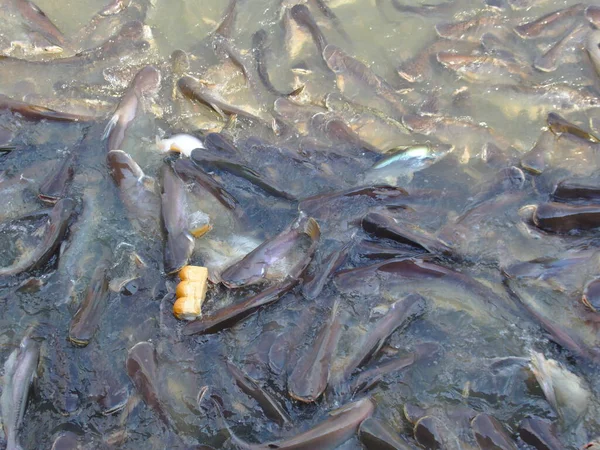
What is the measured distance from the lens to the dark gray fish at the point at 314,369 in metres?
3.28

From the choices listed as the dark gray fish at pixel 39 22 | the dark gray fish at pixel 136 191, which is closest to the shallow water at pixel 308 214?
the dark gray fish at pixel 136 191

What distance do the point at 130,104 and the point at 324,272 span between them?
277 centimetres

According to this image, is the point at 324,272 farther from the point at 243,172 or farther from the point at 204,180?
the point at 204,180

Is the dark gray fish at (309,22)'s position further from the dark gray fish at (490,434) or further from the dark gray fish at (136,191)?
the dark gray fish at (490,434)

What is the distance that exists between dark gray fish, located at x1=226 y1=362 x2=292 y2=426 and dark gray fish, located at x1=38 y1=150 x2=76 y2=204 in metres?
2.33

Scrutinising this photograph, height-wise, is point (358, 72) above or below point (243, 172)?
above

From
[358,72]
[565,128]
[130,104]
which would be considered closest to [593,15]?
[565,128]

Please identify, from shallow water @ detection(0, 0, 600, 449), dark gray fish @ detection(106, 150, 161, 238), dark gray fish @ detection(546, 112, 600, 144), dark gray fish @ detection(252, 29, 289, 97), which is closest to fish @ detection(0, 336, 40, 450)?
shallow water @ detection(0, 0, 600, 449)

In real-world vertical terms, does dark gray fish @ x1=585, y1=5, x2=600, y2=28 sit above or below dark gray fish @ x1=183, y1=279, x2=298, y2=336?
above

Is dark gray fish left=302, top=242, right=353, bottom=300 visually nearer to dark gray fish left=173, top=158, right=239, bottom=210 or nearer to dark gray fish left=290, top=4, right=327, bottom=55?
dark gray fish left=173, top=158, right=239, bottom=210

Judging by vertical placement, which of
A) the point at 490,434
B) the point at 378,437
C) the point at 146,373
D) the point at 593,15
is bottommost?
the point at 490,434

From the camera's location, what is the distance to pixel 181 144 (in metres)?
4.77

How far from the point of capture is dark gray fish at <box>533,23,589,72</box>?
516cm

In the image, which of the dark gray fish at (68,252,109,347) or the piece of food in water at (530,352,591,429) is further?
the dark gray fish at (68,252,109,347)
